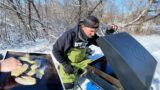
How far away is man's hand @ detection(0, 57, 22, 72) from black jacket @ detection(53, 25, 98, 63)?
115 centimetres

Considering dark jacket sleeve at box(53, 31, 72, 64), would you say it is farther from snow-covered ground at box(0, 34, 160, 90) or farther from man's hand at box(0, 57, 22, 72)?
man's hand at box(0, 57, 22, 72)

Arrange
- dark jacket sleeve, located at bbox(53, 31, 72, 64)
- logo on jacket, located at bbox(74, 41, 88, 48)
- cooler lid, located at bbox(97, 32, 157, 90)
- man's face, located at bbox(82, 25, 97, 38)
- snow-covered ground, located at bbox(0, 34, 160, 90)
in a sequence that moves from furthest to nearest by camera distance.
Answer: snow-covered ground, located at bbox(0, 34, 160, 90) < logo on jacket, located at bbox(74, 41, 88, 48) < dark jacket sleeve, located at bbox(53, 31, 72, 64) < man's face, located at bbox(82, 25, 97, 38) < cooler lid, located at bbox(97, 32, 157, 90)

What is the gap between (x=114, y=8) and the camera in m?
8.86

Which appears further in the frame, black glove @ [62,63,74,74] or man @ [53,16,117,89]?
black glove @ [62,63,74,74]

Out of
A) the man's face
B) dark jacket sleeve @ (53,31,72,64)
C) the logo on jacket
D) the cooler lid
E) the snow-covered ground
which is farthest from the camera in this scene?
the snow-covered ground

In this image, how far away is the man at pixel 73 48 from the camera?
141 inches

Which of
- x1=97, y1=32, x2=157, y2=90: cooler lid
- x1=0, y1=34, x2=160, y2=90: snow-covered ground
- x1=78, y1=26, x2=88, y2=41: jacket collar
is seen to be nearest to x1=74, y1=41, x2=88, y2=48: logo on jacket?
x1=78, y1=26, x2=88, y2=41: jacket collar

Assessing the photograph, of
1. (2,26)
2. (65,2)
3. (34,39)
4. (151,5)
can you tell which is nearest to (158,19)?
(151,5)

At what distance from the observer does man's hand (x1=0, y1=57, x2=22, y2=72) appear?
7.60 ft

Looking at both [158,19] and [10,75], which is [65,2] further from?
[10,75]

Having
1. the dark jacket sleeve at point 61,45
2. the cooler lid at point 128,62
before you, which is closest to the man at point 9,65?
the cooler lid at point 128,62

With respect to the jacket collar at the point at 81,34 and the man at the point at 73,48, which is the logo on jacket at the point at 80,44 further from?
the jacket collar at the point at 81,34

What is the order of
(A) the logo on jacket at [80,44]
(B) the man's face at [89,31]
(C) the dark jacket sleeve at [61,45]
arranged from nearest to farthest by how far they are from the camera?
(B) the man's face at [89,31]
(C) the dark jacket sleeve at [61,45]
(A) the logo on jacket at [80,44]

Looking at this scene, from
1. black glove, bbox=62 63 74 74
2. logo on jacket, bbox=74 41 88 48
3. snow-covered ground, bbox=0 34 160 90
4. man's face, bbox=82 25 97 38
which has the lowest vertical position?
snow-covered ground, bbox=0 34 160 90
